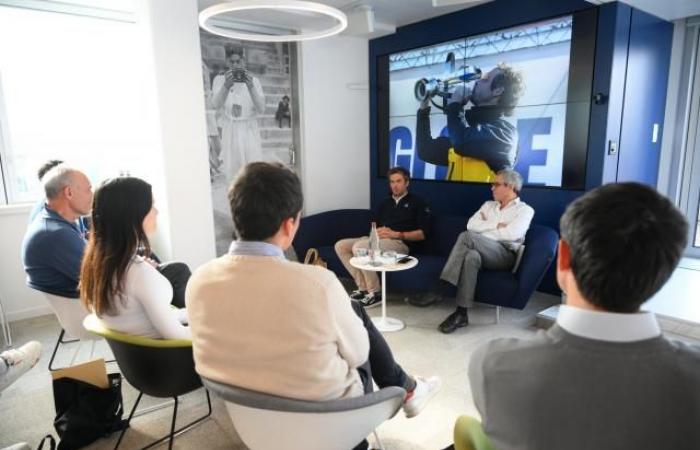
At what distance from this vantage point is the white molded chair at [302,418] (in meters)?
1.33

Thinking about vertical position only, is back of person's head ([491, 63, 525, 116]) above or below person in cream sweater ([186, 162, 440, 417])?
above

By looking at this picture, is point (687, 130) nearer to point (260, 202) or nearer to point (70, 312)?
point (260, 202)

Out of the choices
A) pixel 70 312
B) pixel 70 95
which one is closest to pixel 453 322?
pixel 70 312

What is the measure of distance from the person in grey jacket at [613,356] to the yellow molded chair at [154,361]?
134 cm

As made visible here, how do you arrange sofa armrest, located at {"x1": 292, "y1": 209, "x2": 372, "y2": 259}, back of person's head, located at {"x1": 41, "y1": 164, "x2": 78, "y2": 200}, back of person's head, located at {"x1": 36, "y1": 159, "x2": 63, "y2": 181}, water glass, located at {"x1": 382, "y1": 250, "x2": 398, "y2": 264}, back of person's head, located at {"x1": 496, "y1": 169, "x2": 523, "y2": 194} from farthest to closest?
sofa armrest, located at {"x1": 292, "y1": 209, "x2": 372, "y2": 259}
back of person's head, located at {"x1": 496, "y1": 169, "x2": 523, "y2": 194}
water glass, located at {"x1": 382, "y1": 250, "x2": 398, "y2": 264}
back of person's head, located at {"x1": 36, "y1": 159, "x2": 63, "y2": 181}
back of person's head, located at {"x1": 41, "y1": 164, "x2": 78, "y2": 200}

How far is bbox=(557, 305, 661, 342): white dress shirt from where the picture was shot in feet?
→ 2.92

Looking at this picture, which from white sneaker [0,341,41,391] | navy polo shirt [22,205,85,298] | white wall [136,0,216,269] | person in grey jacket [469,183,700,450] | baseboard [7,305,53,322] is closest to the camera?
person in grey jacket [469,183,700,450]

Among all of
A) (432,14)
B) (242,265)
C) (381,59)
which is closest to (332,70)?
(381,59)

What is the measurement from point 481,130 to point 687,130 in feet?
6.65

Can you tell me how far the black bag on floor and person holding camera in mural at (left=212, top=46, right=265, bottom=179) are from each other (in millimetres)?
2877

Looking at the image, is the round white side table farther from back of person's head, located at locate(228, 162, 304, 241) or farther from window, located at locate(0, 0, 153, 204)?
window, located at locate(0, 0, 153, 204)

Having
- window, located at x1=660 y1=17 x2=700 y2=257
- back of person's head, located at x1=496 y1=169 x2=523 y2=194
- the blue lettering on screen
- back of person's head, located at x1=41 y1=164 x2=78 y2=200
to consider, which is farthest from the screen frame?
back of person's head, located at x1=41 y1=164 x2=78 y2=200

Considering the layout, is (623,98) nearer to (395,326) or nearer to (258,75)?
(395,326)

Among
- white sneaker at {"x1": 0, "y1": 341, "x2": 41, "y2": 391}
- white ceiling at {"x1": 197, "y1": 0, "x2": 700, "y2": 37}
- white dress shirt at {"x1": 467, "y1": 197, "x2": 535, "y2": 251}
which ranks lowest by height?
white sneaker at {"x1": 0, "y1": 341, "x2": 41, "y2": 391}
